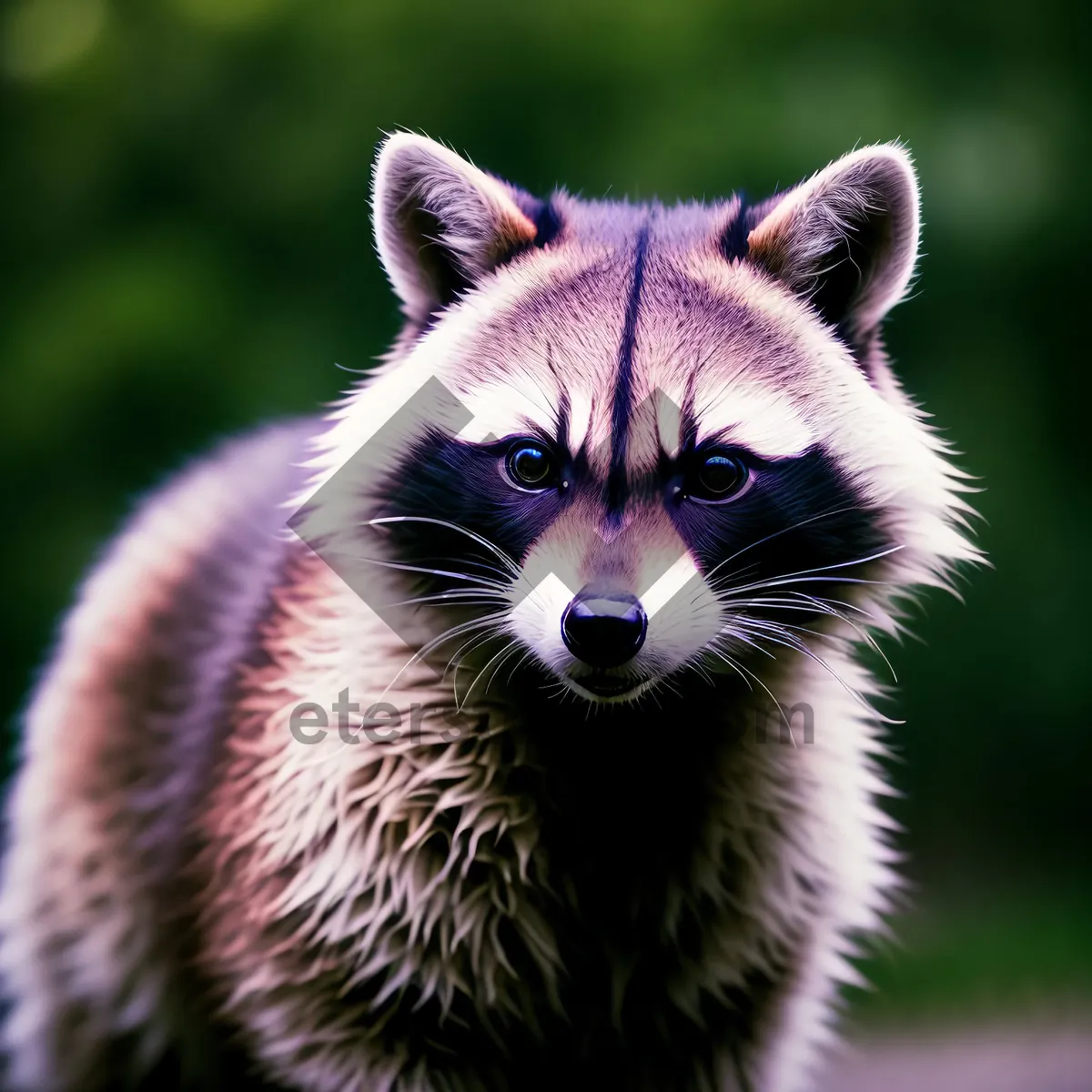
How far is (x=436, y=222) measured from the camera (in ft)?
8.27

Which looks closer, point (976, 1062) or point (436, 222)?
point (436, 222)

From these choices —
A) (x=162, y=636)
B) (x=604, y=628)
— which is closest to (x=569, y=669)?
(x=604, y=628)

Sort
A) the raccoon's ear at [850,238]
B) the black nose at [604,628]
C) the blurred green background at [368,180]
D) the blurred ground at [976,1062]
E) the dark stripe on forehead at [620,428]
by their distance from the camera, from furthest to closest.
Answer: the blurred green background at [368,180] → the blurred ground at [976,1062] → the raccoon's ear at [850,238] → the dark stripe on forehead at [620,428] → the black nose at [604,628]

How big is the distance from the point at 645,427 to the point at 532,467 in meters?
0.22

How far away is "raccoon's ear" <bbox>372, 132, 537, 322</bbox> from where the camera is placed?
2.42 meters

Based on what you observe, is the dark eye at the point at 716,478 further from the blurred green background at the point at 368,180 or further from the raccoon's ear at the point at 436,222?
the blurred green background at the point at 368,180

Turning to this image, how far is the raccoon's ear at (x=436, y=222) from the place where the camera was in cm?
242

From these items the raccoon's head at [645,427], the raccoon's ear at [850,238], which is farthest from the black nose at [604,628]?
the raccoon's ear at [850,238]

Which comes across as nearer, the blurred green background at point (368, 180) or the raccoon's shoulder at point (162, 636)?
the raccoon's shoulder at point (162, 636)

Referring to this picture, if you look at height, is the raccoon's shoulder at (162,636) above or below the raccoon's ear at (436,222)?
below

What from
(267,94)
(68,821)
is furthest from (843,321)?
(267,94)

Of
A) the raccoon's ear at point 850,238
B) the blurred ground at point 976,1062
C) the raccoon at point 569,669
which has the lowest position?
the blurred ground at point 976,1062

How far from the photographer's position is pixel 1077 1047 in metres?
4.95

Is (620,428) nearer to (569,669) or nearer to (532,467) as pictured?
(532,467)
